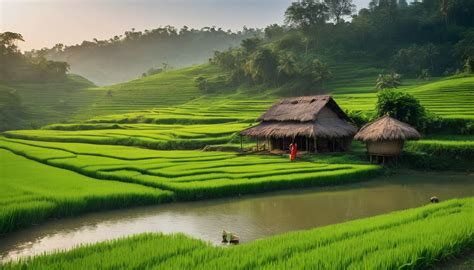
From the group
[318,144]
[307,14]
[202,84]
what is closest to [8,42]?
[202,84]

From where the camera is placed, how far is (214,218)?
12.3 m

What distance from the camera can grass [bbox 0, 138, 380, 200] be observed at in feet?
→ 49.4

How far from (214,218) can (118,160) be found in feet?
32.7

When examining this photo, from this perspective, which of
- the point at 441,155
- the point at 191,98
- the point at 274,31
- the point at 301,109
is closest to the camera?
the point at 441,155

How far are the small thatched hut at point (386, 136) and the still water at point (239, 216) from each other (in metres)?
4.04

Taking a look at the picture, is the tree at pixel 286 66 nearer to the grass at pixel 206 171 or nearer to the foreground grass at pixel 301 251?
the grass at pixel 206 171

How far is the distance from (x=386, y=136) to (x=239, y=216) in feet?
36.2

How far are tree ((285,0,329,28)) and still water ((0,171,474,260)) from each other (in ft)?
182

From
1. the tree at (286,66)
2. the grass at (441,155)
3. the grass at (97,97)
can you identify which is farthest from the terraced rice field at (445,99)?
the grass at (97,97)

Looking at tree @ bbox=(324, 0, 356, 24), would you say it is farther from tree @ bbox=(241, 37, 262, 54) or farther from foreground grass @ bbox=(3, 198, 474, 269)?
foreground grass @ bbox=(3, 198, 474, 269)

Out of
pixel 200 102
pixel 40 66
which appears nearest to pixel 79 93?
pixel 40 66

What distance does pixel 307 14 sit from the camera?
68500 mm

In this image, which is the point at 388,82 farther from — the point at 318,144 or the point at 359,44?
the point at 359,44

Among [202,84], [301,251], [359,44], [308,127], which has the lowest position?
[301,251]
